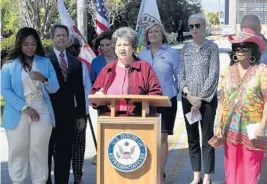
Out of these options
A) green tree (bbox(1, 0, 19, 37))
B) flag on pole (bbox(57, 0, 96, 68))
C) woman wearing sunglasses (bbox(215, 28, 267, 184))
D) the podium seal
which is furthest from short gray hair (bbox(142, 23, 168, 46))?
green tree (bbox(1, 0, 19, 37))

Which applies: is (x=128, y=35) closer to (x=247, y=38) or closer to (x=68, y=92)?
(x=247, y=38)

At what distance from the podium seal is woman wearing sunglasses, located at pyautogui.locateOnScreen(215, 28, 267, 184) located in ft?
3.62

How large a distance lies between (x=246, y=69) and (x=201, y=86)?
1176mm

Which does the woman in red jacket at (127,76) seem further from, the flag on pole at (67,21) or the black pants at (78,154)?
the flag on pole at (67,21)

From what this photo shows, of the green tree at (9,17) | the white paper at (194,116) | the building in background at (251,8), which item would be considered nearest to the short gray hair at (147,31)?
the white paper at (194,116)

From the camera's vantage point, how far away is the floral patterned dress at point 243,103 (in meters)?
5.03

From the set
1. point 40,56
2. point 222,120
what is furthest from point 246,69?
point 40,56

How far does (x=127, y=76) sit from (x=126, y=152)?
71 centimetres

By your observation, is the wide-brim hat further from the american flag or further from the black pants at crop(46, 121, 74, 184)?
the american flag

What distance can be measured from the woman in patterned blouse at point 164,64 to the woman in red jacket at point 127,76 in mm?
1329

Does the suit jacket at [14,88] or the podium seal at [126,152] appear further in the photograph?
the suit jacket at [14,88]

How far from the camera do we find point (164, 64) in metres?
6.25

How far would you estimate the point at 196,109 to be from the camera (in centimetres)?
629

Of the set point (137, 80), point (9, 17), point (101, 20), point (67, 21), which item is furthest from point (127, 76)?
point (9, 17)
